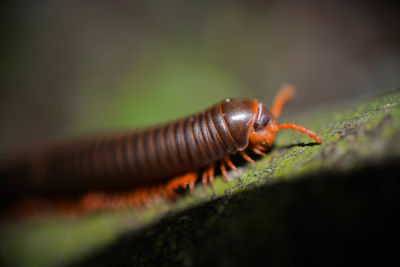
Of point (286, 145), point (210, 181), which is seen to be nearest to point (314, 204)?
point (286, 145)

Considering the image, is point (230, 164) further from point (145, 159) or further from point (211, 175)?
point (145, 159)

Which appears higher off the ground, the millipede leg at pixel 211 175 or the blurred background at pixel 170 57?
the blurred background at pixel 170 57

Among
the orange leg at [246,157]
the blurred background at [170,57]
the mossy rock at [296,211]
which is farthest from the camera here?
the blurred background at [170,57]

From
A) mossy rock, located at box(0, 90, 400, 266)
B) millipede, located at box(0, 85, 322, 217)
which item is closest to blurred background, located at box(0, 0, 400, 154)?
millipede, located at box(0, 85, 322, 217)

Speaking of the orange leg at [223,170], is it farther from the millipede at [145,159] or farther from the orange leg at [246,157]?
the orange leg at [246,157]

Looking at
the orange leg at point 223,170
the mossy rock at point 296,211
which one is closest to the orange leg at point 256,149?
the mossy rock at point 296,211
